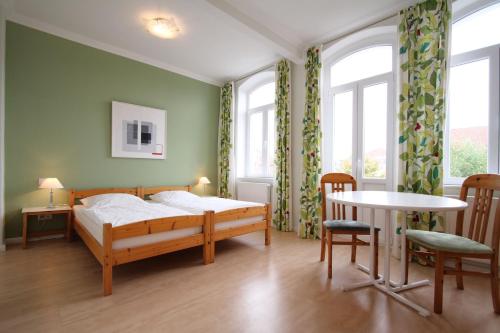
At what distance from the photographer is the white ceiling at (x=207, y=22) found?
2.77 metres

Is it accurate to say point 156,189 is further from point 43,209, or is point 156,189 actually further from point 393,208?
point 393,208

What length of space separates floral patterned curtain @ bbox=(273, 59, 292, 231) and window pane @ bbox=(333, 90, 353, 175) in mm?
720

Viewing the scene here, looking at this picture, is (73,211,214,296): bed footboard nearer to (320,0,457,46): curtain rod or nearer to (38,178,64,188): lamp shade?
(38,178,64,188): lamp shade

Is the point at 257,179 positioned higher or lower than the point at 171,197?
higher

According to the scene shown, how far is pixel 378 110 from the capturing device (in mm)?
3217

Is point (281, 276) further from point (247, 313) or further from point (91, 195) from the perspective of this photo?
point (91, 195)

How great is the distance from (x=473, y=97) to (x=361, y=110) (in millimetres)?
1167

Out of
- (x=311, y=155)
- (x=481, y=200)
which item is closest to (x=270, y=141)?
(x=311, y=155)

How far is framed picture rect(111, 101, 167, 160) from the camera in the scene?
3.79 meters

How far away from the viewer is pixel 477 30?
2.59 meters

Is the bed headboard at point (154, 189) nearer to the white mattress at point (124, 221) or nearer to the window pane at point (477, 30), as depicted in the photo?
the white mattress at point (124, 221)

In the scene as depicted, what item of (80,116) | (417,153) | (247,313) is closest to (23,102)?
(80,116)

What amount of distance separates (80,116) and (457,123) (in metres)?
4.99

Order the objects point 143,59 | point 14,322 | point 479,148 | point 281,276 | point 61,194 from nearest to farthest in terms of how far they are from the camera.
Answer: point 14,322, point 281,276, point 479,148, point 61,194, point 143,59
